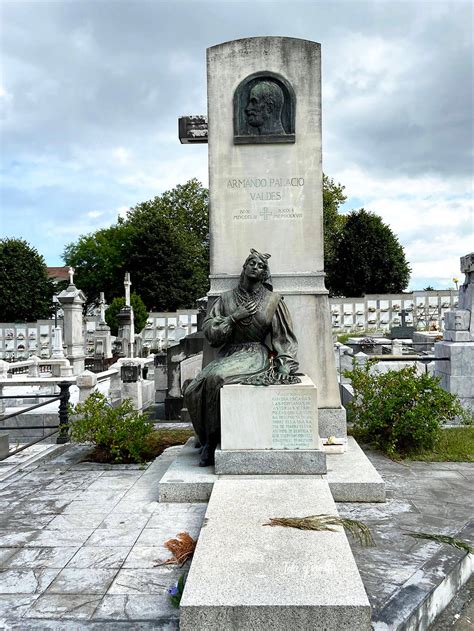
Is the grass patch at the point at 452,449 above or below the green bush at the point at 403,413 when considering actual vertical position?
below

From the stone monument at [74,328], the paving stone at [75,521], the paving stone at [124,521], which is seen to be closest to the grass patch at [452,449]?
the paving stone at [124,521]

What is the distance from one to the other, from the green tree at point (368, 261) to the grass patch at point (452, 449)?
118ft

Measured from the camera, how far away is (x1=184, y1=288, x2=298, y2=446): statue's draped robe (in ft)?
16.0

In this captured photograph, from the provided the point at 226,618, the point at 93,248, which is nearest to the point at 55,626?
the point at 226,618

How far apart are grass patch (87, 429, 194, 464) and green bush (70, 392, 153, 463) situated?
16 millimetres

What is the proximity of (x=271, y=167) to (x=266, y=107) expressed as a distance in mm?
672

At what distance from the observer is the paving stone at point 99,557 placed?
3374mm

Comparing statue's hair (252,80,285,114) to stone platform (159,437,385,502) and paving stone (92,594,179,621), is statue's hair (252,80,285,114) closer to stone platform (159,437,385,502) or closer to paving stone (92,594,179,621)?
stone platform (159,437,385,502)

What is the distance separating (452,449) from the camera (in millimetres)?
6355

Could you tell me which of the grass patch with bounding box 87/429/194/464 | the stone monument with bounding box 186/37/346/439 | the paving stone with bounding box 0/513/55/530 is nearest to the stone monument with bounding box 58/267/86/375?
the grass patch with bounding box 87/429/194/464

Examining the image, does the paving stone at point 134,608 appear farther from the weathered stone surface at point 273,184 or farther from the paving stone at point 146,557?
the weathered stone surface at point 273,184

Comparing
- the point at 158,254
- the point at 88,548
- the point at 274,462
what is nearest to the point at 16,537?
the point at 88,548

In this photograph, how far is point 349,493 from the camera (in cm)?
450

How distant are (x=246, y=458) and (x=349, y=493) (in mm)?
924
